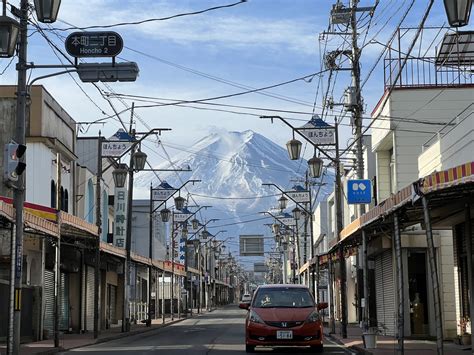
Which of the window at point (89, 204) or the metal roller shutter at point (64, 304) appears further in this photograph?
the window at point (89, 204)

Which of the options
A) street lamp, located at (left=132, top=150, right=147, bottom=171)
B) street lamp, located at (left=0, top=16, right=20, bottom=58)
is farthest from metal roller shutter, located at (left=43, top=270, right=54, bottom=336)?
street lamp, located at (left=0, top=16, right=20, bottom=58)

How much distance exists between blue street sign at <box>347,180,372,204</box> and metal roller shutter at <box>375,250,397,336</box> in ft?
19.5

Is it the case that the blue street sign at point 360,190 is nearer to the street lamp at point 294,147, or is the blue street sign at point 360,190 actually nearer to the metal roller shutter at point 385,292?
the street lamp at point 294,147

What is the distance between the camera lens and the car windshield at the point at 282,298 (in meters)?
21.8

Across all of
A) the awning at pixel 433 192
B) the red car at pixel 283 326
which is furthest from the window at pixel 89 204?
the awning at pixel 433 192

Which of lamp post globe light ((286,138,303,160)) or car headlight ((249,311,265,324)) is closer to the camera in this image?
car headlight ((249,311,265,324))

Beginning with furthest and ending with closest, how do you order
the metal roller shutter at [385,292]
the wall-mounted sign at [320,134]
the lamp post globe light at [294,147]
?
the metal roller shutter at [385,292]
the lamp post globe light at [294,147]
the wall-mounted sign at [320,134]

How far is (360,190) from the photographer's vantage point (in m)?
27.6

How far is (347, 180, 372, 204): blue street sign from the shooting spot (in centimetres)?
2755

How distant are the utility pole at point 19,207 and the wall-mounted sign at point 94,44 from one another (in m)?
3.57

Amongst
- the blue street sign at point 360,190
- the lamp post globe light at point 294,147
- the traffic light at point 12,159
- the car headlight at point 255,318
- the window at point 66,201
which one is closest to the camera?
the traffic light at point 12,159

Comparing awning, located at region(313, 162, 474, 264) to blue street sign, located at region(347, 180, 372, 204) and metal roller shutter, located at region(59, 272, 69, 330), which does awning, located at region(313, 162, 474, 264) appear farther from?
metal roller shutter, located at region(59, 272, 69, 330)

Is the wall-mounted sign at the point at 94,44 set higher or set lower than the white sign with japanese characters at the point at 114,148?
lower

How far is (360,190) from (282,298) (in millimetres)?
6794
